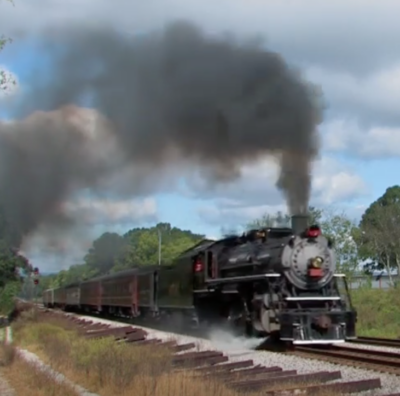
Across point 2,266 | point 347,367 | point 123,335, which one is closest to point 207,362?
point 347,367

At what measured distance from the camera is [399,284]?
78.3 feet

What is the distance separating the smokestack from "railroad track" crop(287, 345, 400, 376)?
2591 millimetres

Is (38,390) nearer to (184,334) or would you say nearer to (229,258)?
(229,258)

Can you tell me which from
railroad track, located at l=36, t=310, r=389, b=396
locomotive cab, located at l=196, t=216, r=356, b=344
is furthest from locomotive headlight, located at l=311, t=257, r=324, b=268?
railroad track, located at l=36, t=310, r=389, b=396

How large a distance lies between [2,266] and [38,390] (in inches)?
779

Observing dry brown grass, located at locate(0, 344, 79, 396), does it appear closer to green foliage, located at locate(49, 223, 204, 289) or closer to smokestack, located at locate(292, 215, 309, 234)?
smokestack, located at locate(292, 215, 309, 234)

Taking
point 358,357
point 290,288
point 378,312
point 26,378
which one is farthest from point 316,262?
point 378,312

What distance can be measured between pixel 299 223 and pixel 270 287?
170 cm

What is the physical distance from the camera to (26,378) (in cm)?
1052

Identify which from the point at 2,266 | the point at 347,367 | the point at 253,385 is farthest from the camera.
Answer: the point at 2,266

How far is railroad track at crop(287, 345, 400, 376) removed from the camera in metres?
11.0

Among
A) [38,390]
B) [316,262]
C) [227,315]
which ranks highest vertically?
[316,262]

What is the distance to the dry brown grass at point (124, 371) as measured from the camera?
812 centimetres

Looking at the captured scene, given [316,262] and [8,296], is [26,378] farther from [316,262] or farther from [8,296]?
[8,296]
